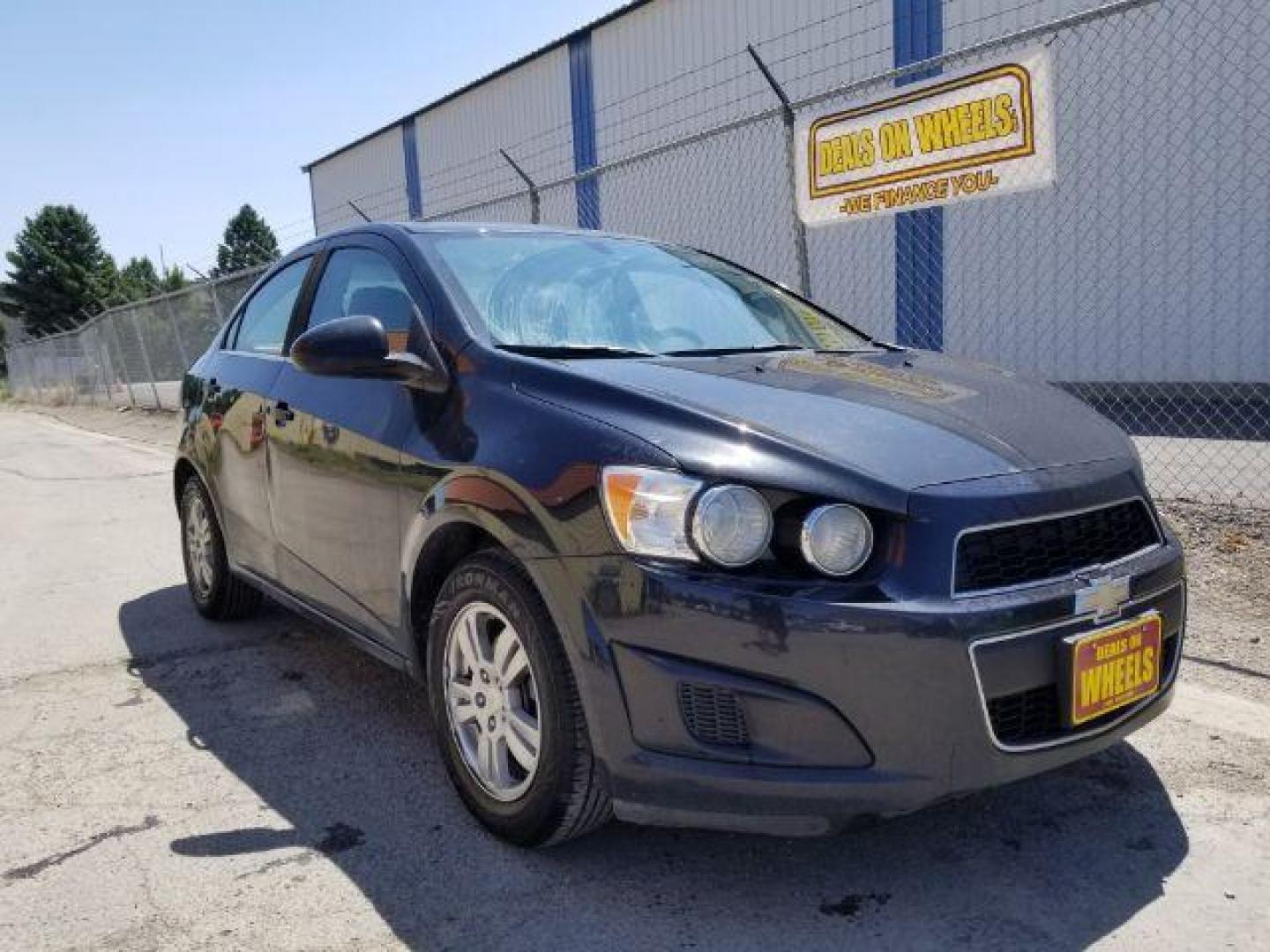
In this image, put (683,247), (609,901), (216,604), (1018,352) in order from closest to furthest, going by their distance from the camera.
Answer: (609,901) → (683,247) → (216,604) → (1018,352)

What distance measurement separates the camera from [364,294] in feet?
11.3

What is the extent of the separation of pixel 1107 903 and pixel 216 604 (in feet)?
12.4

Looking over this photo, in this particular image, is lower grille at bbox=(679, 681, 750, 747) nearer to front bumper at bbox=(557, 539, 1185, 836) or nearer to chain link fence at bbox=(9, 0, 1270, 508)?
front bumper at bbox=(557, 539, 1185, 836)

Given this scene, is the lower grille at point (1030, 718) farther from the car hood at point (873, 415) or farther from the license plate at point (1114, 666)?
the car hood at point (873, 415)

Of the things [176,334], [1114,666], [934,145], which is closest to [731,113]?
[934,145]

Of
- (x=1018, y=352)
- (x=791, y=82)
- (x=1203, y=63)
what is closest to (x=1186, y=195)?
(x=1203, y=63)

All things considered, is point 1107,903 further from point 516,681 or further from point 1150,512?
point 516,681

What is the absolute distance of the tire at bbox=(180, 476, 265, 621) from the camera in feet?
14.9

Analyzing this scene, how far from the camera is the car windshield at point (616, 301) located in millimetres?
2977

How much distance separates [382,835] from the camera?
2.71 m

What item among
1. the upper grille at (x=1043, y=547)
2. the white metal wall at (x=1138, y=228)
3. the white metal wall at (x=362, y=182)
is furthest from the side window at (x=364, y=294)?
the white metal wall at (x=362, y=182)

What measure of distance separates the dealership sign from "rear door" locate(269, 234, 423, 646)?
133 inches

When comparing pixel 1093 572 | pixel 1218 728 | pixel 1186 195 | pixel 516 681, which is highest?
pixel 1186 195

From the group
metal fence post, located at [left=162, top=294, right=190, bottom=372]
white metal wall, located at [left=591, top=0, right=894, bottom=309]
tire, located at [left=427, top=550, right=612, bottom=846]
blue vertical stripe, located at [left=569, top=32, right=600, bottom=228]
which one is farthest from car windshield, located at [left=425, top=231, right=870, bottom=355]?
metal fence post, located at [left=162, top=294, right=190, bottom=372]
